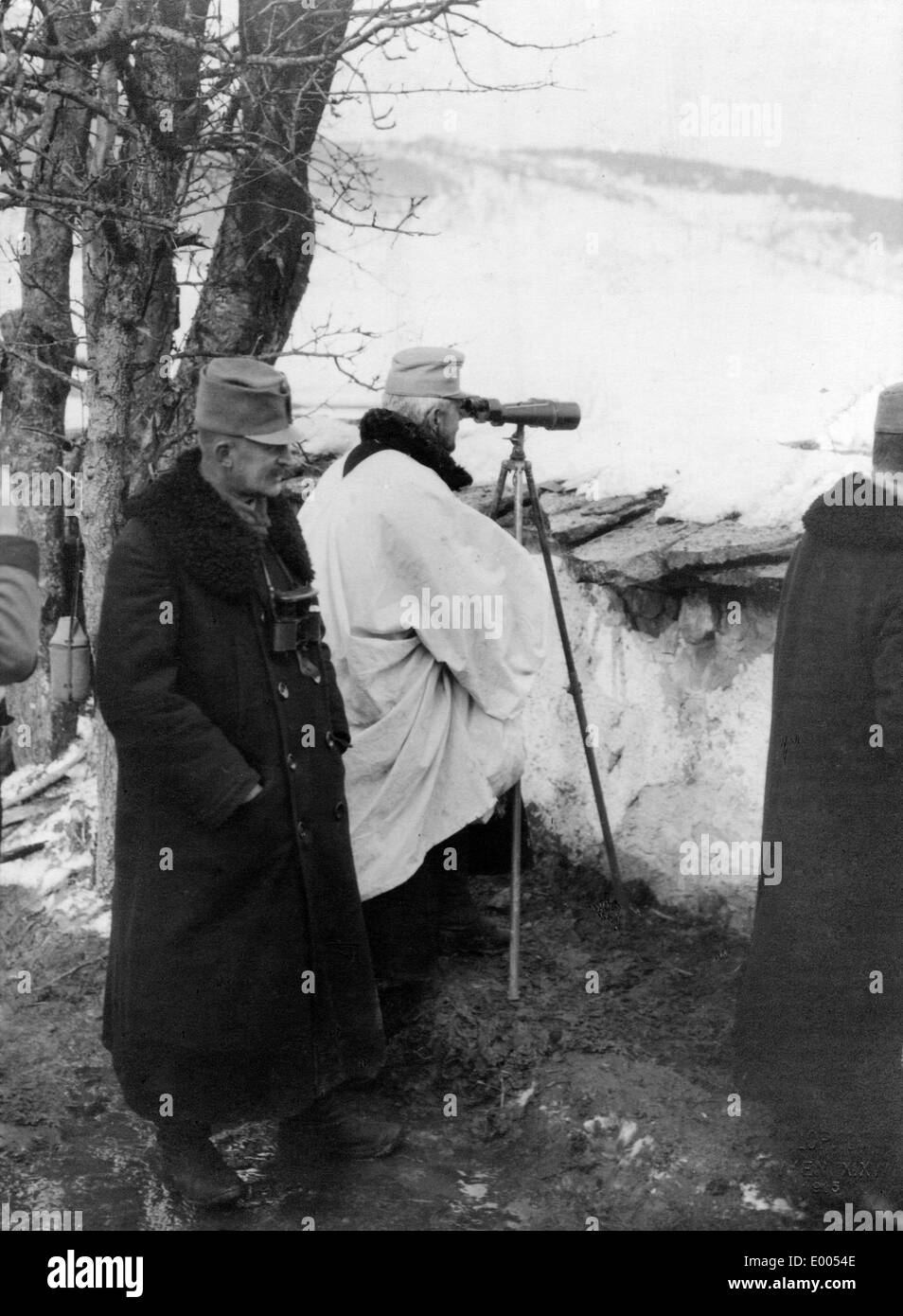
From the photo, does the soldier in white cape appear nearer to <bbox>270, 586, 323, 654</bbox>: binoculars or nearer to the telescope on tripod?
the telescope on tripod

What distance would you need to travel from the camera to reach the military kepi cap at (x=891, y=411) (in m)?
3.18

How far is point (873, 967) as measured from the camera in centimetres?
335

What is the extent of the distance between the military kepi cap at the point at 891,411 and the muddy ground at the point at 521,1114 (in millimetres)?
1780

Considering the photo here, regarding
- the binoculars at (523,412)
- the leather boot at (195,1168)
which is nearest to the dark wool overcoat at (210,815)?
the leather boot at (195,1168)

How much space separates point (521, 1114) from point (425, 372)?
217cm

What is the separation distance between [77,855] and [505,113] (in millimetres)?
3738

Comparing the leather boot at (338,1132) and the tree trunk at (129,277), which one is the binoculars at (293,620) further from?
the tree trunk at (129,277)

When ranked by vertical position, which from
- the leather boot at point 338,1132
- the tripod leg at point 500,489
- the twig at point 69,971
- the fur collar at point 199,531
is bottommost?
the leather boot at point 338,1132

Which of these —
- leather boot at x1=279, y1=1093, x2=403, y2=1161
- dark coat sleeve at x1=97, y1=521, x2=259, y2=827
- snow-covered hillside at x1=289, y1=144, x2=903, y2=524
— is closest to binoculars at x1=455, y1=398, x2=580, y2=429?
snow-covered hillside at x1=289, y1=144, x2=903, y2=524

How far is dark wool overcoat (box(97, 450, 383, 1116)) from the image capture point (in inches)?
123

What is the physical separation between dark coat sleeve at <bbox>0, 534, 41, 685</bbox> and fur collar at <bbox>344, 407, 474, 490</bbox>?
129 cm
